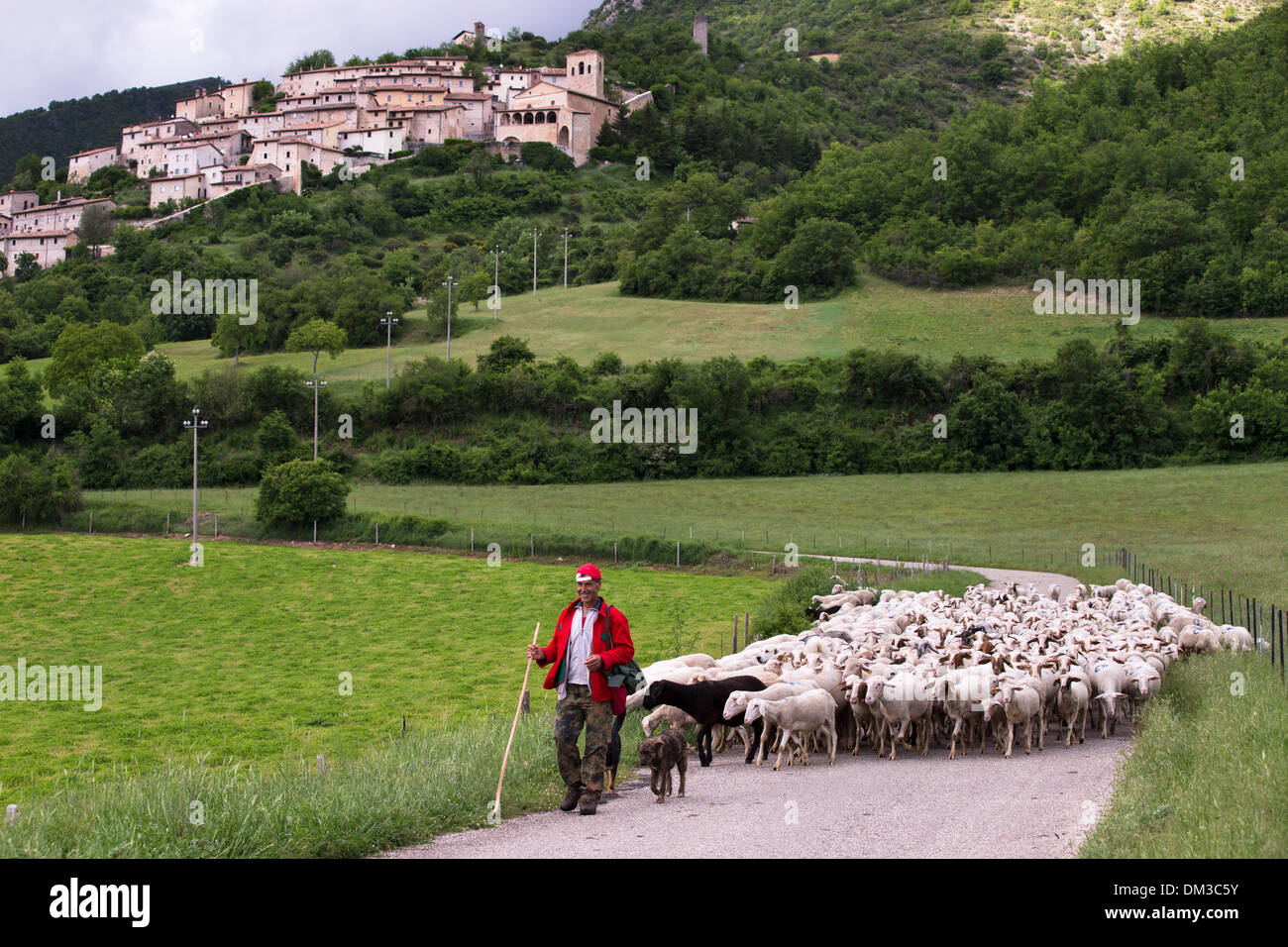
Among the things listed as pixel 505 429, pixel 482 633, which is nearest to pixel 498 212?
pixel 505 429

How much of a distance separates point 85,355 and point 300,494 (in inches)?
1757

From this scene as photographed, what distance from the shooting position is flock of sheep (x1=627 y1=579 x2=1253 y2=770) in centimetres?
1525

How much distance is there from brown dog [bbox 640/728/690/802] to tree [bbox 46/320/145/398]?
8764 cm

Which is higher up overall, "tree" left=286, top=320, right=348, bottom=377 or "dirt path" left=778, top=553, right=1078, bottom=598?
"tree" left=286, top=320, right=348, bottom=377

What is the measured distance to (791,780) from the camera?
13602 millimetres

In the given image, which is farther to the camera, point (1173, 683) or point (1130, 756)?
point (1173, 683)

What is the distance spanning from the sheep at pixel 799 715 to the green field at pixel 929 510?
27726 mm

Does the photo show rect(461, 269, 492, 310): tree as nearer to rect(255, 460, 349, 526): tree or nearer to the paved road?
rect(255, 460, 349, 526): tree

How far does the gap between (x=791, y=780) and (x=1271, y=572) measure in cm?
2726

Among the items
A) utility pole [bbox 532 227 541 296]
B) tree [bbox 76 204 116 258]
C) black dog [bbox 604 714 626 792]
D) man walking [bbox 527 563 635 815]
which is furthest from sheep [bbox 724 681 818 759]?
tree [bbox 76 204 116 258]

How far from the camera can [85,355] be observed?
3622 inches

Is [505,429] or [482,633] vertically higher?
[505,429]

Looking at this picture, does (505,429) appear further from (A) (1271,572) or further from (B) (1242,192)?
(B) (1242,192)

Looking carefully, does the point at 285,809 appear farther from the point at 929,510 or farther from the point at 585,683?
the point at 929,510
